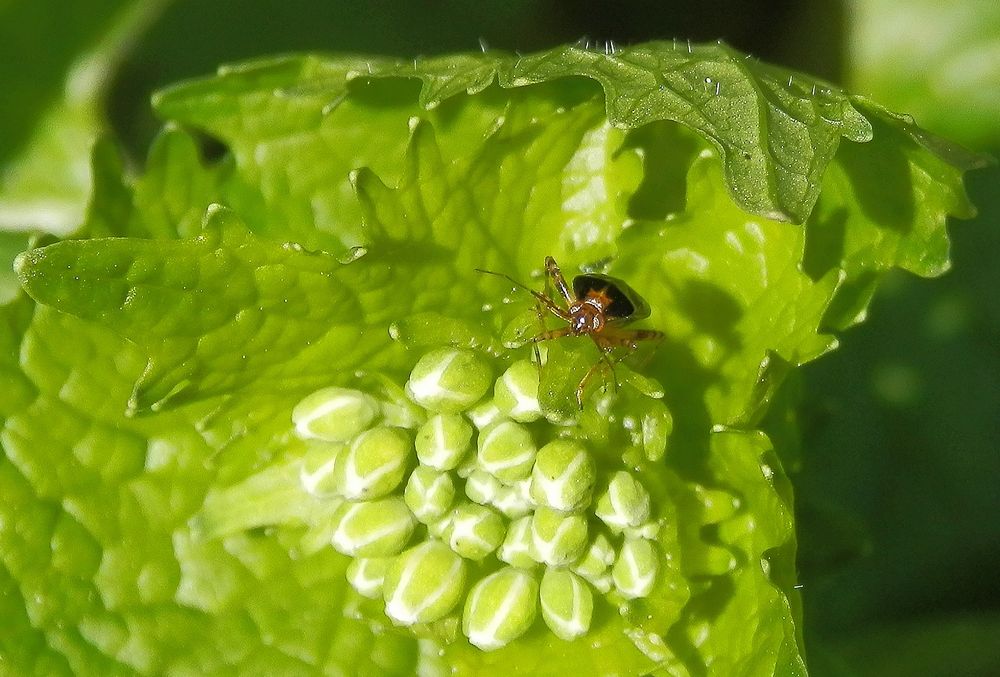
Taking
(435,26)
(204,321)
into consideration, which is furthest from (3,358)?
(435,26)

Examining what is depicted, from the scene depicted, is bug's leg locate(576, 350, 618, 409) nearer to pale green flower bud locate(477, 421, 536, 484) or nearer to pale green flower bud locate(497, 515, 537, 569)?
pale green flower bud locate(477, 421, 536, 484)

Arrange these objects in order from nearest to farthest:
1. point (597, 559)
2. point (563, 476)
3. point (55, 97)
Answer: point (563, 476) < point (597, 559) < point (55, 97)

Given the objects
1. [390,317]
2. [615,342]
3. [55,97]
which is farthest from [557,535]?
[55,97]

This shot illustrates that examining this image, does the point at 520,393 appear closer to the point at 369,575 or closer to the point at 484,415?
the point at 484,415

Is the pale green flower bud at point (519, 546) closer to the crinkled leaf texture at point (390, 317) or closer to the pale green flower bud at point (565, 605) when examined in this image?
the pale green flower bud at point (565, 605)

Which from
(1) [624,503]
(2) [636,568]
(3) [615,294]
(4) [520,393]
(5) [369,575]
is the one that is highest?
(3) [615,294]

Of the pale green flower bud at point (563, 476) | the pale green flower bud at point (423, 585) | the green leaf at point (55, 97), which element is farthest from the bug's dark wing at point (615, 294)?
the green leaf at point (55, 97)

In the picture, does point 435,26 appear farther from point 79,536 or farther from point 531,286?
point 79,536
